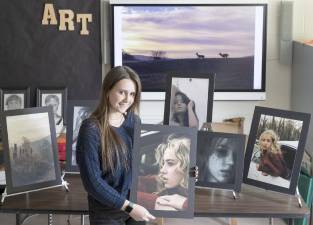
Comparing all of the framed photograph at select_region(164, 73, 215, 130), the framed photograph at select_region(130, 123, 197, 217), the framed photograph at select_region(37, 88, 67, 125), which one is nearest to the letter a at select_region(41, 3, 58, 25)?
the framed photograph at select_region(37, 88, 67, 125)

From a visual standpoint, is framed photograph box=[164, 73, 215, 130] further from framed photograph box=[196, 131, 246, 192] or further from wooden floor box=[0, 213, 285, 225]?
wooden floor box=[0, 213, 285, 225]

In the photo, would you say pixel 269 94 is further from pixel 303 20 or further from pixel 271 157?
pixel 271 157

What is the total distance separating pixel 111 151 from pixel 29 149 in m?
0.51

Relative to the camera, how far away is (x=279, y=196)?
7.48 ft

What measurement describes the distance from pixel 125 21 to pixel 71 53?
0.48m

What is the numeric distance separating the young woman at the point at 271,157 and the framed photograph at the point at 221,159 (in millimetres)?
115

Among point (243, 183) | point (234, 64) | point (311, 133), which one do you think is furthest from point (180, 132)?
point (234, 64)

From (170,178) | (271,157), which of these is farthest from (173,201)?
(271,157)

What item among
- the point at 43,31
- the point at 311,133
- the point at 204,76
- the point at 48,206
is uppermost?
the point at 43,31

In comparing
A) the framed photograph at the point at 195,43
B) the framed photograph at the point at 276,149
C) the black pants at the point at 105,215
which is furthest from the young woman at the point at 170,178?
the framed photograph at the point at 195,43

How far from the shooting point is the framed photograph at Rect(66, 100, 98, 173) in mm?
2451

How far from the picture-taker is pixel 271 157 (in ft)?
7.45

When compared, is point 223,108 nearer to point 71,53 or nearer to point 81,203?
point 71,53

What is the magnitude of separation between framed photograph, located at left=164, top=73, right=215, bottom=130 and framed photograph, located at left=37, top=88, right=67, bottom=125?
4.92 feet
